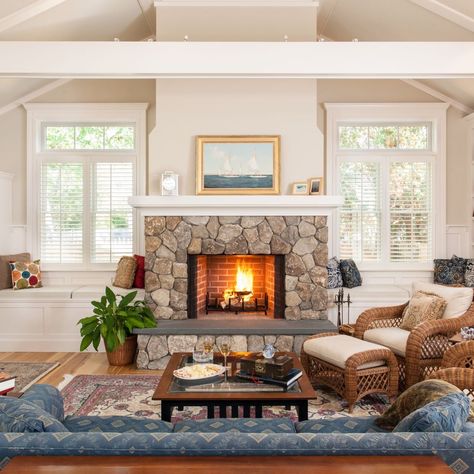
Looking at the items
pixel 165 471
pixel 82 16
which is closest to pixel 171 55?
pixel 82 16

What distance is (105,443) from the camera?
1639mm

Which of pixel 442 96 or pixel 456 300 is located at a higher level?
pixel 442 96

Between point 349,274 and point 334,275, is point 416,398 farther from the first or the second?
point 349,274

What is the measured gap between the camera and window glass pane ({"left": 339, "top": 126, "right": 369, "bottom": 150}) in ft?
21.2

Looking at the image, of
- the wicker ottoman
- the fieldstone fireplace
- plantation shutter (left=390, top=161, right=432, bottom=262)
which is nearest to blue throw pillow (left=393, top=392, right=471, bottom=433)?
the wicker ottoman

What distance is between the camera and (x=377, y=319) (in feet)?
14.7

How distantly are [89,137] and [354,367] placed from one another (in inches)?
176

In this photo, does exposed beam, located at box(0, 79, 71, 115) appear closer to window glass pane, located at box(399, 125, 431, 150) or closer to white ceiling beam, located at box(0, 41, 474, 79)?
white ceiling beam, located at box(0, 41, 474, 79)

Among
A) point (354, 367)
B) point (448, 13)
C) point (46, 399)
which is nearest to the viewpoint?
point (46, 399)

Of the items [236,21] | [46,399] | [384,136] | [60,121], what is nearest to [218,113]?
[236,21]

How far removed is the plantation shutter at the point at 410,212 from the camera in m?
6.41

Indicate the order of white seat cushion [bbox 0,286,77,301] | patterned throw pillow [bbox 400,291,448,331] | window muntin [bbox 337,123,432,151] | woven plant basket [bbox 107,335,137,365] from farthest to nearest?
window muntin [bbox 337,123,432,151] → white seat cushion [bbox 0,286,77,301] → woven plant basket [bbox 107,335,137,365] → patterned throw pillow [bbox 400,291,448,331]

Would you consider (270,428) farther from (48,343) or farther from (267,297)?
(48,343)

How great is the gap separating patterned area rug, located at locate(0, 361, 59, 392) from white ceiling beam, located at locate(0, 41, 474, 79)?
2.57 m
